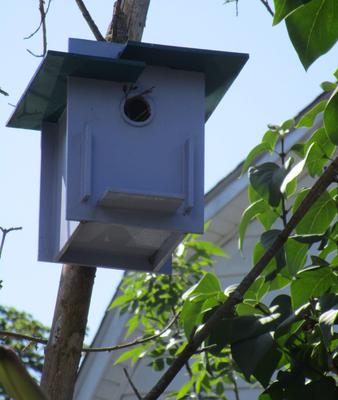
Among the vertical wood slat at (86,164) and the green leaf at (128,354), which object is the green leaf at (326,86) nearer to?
the vertical wood slat at (86,164)

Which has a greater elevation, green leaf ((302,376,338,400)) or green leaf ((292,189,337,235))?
green leaf ((292,189,337,235))

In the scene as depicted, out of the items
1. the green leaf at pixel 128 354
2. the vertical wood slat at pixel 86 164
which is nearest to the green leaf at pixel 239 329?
the vertical wood slat at pixel 86 164

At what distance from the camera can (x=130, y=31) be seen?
2834mm

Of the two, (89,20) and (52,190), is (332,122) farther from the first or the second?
(52,190)

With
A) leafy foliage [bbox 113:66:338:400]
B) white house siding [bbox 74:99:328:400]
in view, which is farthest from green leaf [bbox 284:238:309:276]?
white house siding [bbox 74:99:328:400]

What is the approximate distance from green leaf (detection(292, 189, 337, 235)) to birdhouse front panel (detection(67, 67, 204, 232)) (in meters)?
0.36

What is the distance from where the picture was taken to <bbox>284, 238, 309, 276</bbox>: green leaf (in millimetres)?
2307

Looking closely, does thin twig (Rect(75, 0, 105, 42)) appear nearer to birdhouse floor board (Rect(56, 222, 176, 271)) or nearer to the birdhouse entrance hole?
the birdhouse entrance hole

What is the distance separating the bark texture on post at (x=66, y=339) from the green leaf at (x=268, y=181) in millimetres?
486

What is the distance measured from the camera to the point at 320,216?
2410mm

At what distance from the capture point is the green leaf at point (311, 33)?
5.49ft

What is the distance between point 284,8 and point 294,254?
0.77 metres

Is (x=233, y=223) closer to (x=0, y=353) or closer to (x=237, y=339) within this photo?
(x=237, y=339)

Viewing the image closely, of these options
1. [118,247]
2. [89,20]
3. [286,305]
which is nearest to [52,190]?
[118,247]
